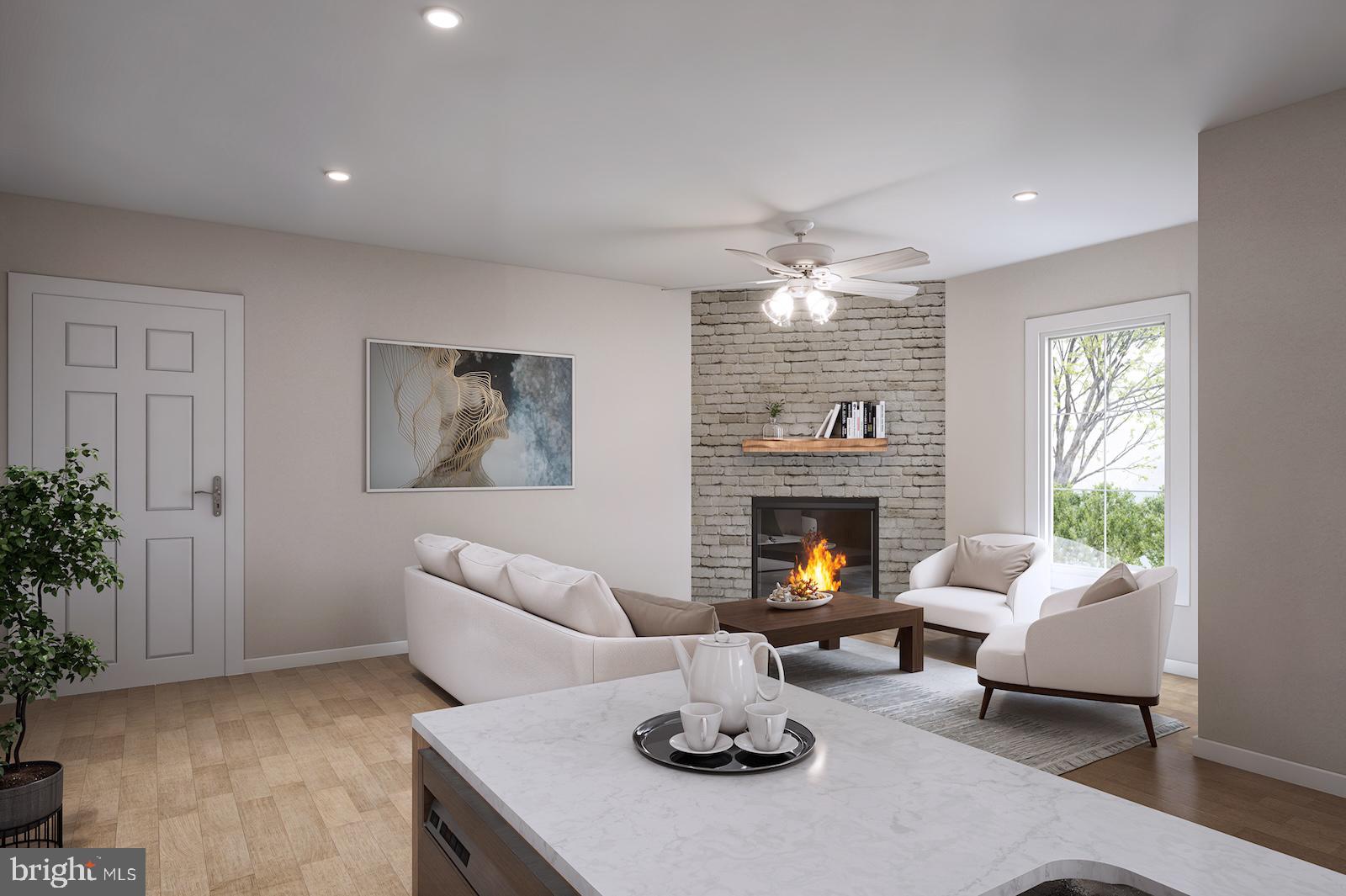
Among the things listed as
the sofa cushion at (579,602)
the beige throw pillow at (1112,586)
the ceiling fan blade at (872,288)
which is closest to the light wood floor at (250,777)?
the sofa cushion at (579,602)

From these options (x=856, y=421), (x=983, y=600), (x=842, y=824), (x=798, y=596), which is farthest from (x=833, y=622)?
(x=842, y=824)

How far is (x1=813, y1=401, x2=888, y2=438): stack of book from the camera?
6.30 m

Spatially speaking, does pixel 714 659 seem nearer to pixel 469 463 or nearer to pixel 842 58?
pixel 842 58

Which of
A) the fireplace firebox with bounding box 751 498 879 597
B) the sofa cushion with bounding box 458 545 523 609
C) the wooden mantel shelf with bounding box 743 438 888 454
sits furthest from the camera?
the fireplace firebox with bounding box 751 498 879 597

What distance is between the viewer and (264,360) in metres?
4.79

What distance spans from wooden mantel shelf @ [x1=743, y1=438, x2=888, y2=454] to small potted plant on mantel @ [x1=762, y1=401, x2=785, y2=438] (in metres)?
0.11

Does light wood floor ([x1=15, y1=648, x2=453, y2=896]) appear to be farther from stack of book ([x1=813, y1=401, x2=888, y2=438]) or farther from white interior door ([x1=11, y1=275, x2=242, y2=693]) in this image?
stack of book ([x1=813, y1=401, x2=888, y2=438])

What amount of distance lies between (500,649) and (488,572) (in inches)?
17.0

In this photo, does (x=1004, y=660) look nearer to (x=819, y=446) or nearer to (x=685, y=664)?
(x=819, y=446)

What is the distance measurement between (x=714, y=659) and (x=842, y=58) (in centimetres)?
227

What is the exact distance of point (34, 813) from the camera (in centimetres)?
252

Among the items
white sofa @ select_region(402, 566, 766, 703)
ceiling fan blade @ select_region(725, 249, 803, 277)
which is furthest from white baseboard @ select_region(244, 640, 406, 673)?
ceiling fan blade @ select_region(725, 249, 803, 277)

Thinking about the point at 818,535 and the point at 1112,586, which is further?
the point at 818,535

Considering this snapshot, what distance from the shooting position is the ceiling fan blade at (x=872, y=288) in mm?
4730
